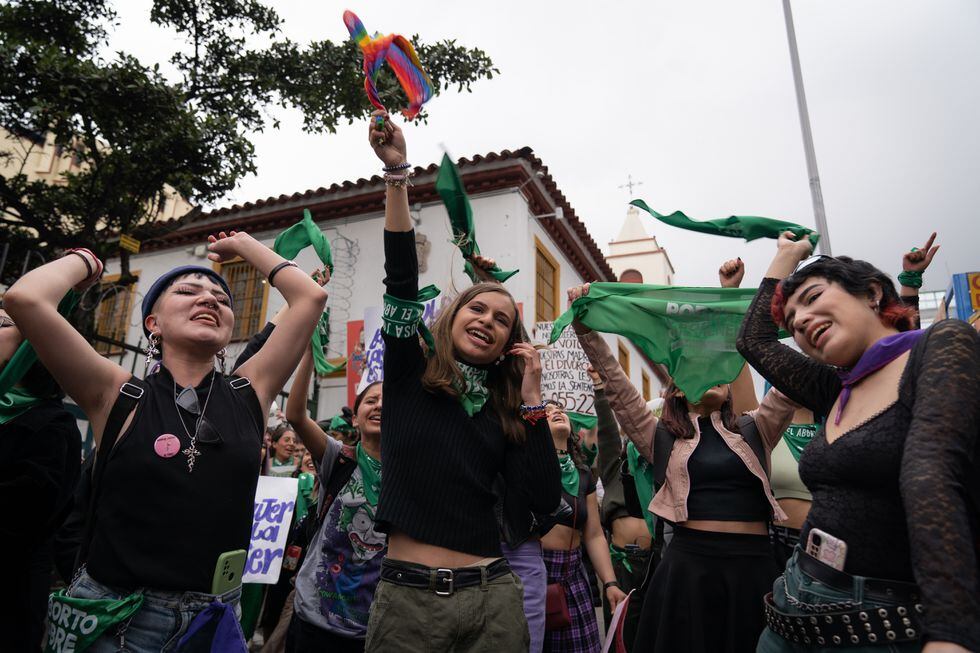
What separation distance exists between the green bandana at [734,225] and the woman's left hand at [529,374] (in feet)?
4.38

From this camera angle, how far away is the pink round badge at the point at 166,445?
1899mm

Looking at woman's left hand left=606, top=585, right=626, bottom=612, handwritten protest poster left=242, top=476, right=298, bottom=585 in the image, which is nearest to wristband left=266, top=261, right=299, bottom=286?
handwritten protest poster left=242, top=476, right=298, bottom=585

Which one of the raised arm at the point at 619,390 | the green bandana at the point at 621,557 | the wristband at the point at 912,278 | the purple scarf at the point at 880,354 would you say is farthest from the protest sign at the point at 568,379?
the purple scarf at the point at 880,354

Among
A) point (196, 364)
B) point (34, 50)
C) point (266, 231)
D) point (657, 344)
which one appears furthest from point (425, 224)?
point (196, 364)

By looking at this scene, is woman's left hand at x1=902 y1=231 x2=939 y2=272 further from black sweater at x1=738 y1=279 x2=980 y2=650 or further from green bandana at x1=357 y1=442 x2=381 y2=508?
green bandana at x1=357 y1=442 x2=381 y2=508

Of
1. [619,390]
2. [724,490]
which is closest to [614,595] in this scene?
[724,490]

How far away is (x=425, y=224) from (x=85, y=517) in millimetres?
9777

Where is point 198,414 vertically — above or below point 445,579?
above

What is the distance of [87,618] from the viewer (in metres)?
1.72

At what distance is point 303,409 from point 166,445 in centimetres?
121

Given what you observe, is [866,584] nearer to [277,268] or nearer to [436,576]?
[436,576]

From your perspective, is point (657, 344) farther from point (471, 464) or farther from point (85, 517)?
point (85, 517)

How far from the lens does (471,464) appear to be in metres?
2.17

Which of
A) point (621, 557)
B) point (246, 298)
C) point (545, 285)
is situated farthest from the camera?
point (246, 298)
